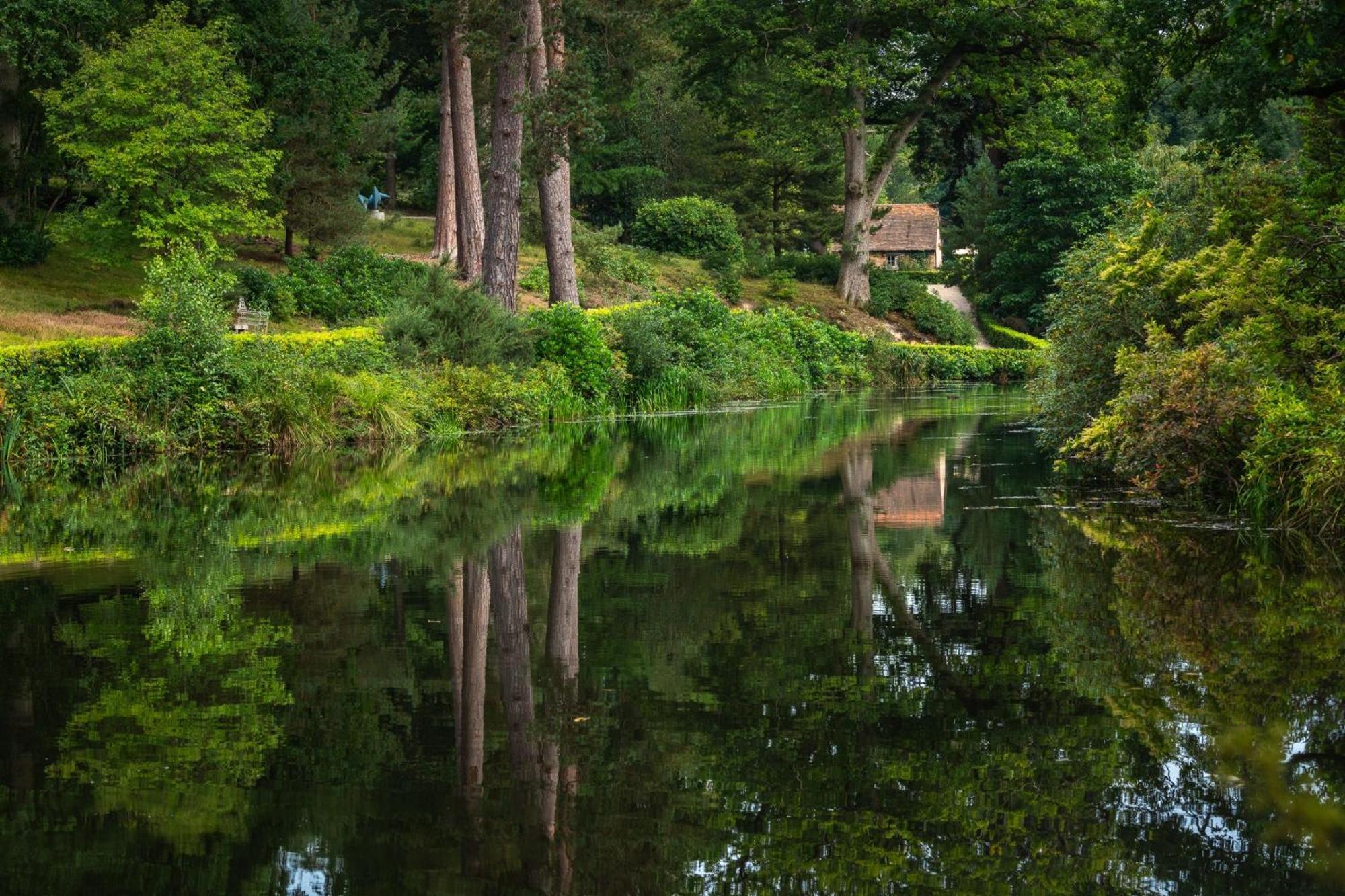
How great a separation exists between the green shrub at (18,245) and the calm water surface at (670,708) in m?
23.9

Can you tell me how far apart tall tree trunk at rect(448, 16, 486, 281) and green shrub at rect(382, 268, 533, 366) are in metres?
11.7

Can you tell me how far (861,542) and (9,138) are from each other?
31.3 metres

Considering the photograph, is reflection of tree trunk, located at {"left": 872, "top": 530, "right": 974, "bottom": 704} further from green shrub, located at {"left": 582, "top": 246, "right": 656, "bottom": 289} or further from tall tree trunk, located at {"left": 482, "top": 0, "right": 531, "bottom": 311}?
green shrub, located at {"left": 582, "top": 246, "right": 656, "bottom": 289}

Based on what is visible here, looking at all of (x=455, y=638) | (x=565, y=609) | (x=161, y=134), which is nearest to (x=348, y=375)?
(x=161, y=134)

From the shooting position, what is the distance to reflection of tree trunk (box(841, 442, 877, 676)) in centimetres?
772

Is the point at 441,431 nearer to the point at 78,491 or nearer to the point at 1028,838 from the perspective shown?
the point at 78,491

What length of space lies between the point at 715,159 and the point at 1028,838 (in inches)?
2184

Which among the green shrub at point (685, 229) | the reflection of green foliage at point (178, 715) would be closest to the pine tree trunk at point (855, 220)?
the green shrub at point (685, 229)

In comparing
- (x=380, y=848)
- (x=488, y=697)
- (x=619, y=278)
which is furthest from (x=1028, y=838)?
(x=619, y=278)

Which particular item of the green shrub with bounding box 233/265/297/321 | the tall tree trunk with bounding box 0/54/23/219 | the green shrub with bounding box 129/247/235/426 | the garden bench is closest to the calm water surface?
the green shrub with bounding box 129/247/235/426

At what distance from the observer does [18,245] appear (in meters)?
34.0

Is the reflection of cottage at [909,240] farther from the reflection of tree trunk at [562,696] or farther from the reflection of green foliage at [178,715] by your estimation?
the reflection of green foliage at [178,715]

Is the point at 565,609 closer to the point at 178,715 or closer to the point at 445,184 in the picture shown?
the point at 178,715

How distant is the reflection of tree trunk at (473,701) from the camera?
464 cm
